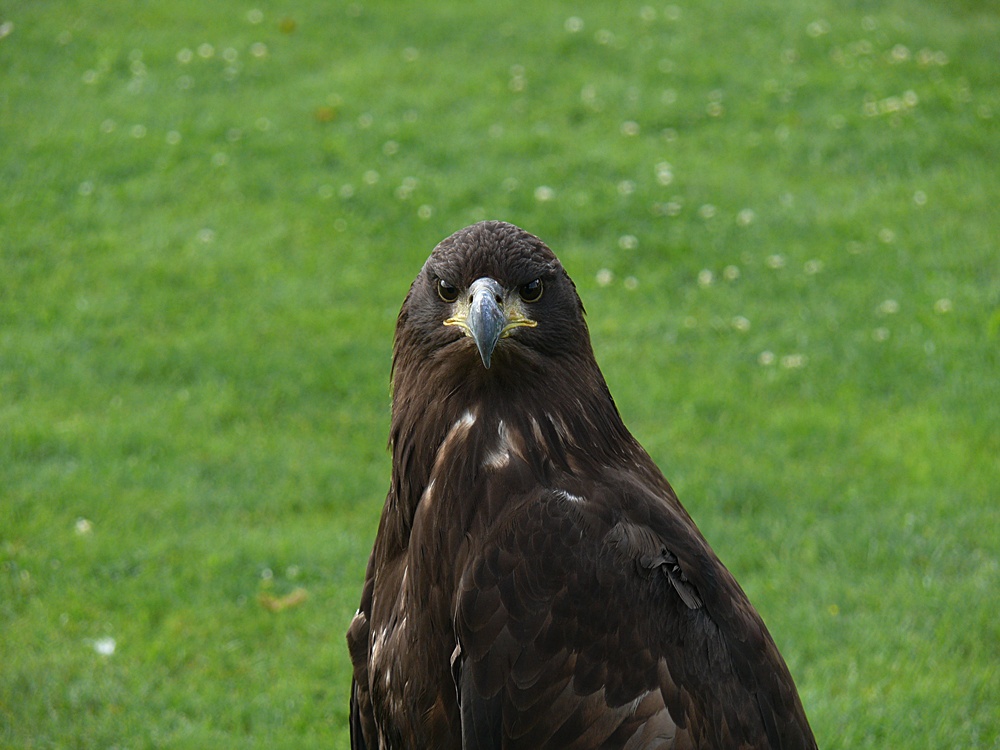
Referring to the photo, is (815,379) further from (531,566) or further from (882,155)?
(531,566)

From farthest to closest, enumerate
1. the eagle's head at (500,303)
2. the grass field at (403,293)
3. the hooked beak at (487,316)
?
1. the grass field at (403,293)
2. the eagle's head at (500,303)
3. the hooked beak at (487,316)

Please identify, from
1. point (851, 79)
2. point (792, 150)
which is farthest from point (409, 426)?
point (851, 79)

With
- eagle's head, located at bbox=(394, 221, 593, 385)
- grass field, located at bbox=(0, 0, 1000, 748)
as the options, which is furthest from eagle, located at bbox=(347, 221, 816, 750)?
grass field, located at bbox=(0, 0, 1000, 748)

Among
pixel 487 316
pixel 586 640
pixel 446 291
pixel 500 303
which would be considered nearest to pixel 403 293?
pixel 446 291

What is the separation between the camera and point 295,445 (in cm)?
667

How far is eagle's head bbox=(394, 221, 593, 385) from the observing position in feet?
10.5

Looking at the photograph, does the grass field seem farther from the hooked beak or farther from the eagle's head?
the hooked beak

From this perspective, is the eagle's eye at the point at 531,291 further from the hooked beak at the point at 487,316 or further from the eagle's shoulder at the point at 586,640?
the eagle's shoulder at the point at 586,640

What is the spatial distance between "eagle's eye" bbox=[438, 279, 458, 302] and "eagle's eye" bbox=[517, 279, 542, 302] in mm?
178

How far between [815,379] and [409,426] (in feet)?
14.5

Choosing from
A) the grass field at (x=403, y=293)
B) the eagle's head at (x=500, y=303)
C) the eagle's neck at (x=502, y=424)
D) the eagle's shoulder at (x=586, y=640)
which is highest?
the eagle's head at (x=500, y=303)

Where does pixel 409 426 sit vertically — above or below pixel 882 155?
above

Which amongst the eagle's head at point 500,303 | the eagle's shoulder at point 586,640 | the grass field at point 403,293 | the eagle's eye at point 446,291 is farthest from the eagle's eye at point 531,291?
the grass field at point 403,293

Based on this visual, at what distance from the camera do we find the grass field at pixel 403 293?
5285mm
